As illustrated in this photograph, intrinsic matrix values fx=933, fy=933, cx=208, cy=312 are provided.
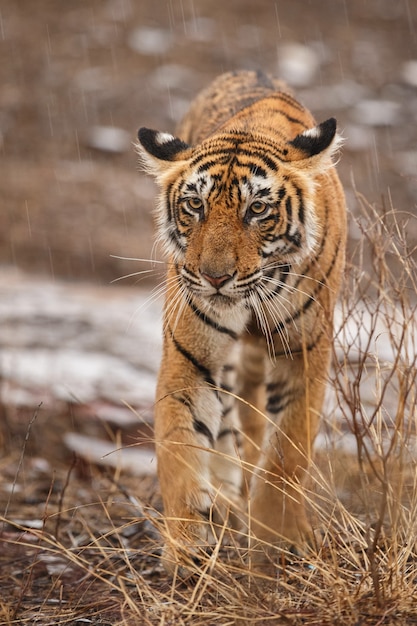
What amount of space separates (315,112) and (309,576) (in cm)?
896

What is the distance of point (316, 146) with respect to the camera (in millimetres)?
3557

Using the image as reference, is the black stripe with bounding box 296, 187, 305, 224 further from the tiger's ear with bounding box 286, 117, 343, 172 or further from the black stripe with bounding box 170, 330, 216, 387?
the black stripe with bounding box 170, 330, 216, 387

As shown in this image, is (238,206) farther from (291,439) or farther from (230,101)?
(230,101)

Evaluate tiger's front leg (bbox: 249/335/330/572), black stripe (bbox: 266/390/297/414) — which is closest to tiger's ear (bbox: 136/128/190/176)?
tiger's front leg (bbox: 249/335/330/572)

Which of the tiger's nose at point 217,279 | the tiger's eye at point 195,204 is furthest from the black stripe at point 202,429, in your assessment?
the tiger's eye at point 195,204

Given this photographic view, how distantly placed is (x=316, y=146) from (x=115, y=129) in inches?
316

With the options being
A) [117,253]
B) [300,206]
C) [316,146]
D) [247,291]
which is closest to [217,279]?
[247,291]

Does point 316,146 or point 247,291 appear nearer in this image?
point 247,291

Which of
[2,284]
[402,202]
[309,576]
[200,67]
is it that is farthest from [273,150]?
[200,67]

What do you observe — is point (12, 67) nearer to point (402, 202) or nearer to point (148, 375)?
point (402, 202)

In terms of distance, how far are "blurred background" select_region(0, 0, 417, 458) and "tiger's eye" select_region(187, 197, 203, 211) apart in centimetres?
225

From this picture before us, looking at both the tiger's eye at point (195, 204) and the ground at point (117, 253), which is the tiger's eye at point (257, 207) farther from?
the ground at point (117, 253)

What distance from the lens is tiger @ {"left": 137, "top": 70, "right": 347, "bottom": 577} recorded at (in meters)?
3.42

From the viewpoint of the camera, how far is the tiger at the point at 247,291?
342 centimetres
